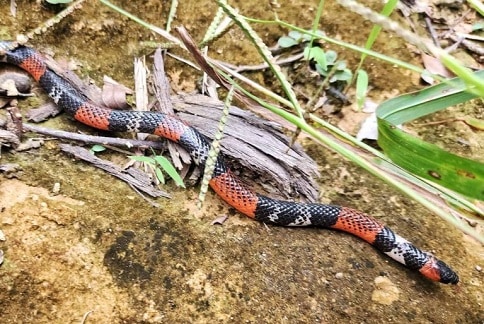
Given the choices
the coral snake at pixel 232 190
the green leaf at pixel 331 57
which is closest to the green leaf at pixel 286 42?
the green leaf at pixel 331 57

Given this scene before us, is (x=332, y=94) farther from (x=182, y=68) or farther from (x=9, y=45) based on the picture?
(x=9, y=45)

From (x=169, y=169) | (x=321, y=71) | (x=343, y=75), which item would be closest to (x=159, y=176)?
(x=169, y=169)

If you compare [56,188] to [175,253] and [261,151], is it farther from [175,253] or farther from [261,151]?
[261,151]

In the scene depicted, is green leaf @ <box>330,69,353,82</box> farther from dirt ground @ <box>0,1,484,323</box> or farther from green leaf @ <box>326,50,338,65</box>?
dirt ground @ <box>0,1,484,323</box>

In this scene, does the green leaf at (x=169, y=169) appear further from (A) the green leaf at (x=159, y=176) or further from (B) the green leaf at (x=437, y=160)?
(B) the green leaf at (x=437, y=160)

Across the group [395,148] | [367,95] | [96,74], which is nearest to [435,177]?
[395,148]

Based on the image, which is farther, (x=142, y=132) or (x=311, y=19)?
(x=311, y=19)
